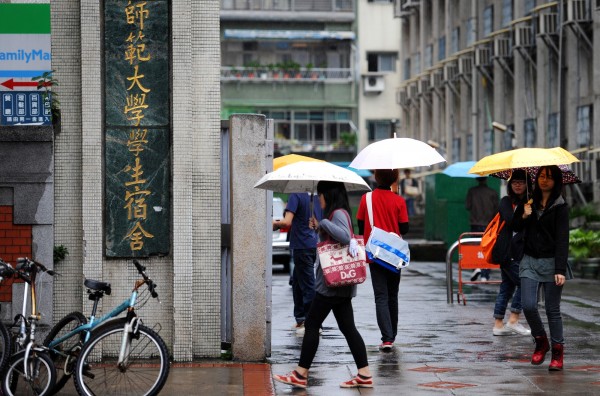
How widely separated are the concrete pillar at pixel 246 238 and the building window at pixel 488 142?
29231 mm

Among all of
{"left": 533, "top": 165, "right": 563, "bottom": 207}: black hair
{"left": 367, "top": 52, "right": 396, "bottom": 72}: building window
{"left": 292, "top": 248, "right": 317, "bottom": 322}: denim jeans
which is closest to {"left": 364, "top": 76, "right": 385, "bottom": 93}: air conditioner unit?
{"left": 367, "top": 52, "right": 396, "bottom": 72}: building window

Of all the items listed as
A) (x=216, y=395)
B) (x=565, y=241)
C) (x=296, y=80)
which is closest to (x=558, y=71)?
(x=565, y=241)

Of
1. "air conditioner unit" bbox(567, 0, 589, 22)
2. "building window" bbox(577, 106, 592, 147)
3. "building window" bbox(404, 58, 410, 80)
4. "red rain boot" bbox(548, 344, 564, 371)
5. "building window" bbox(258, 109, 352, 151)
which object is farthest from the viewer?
"building window" bbox(258, 109, 352, 151)

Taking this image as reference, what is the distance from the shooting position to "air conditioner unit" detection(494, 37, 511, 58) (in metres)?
37.5

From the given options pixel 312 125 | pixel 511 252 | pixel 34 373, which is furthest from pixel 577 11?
pixel 312 125

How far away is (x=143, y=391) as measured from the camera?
9.59 meters

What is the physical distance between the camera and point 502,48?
123 feet

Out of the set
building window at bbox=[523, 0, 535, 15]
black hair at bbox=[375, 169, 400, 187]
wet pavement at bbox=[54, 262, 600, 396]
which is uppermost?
building window at bbox=[523, 0, 535, 15]

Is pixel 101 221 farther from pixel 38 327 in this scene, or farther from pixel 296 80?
pixel 296 80

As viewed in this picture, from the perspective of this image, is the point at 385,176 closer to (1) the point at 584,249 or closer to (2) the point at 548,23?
(1) the point at 584,249

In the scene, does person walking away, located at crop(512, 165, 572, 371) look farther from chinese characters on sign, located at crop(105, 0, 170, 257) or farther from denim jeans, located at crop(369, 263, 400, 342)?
chinese characters on sign, located at crop(105, 0, 170, 257)

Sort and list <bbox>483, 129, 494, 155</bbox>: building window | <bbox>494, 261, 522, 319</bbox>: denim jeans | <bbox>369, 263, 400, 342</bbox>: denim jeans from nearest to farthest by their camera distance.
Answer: <bbox>369, 263, 400, 342</bbox>: denim jeans
<bbox>494, 261, 522, 319</bbox>: denim jeans
<bbox>483, 129, 494, 155</bbox>: building window

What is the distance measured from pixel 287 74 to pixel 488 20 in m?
25.2

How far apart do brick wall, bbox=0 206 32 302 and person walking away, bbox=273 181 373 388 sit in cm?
279
